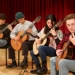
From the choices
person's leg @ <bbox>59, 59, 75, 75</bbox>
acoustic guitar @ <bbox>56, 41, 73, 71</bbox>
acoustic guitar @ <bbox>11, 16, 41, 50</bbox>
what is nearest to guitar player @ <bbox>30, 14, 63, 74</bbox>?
acoustic guitar @ <bbox>11, 16, 41, 50</bbox>

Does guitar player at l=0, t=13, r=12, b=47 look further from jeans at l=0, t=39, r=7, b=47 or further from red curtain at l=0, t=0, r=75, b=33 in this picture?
red curtain at l=0, t=0, r=75, b=33

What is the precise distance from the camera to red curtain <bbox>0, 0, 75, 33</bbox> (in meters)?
5.12

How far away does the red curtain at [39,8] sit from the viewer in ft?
16.8

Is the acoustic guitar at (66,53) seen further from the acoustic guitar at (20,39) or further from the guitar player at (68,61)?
the acoustic guitar at (20,39)

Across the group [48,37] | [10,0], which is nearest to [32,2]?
[10,0]

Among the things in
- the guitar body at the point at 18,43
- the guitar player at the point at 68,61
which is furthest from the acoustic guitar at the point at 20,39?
the guitar player at the point at 68,61

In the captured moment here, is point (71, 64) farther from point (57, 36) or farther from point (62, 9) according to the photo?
point (62, 9)

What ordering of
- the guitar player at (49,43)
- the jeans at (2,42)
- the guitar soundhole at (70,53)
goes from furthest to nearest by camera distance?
the jeans at (2,42), the guitar player at (49,43), the guitar soundhole at (70,53)

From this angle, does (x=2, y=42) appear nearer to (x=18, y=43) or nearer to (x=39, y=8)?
(x=18, y=43)

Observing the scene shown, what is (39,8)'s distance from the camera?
6066 millimetres

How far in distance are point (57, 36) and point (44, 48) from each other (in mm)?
313

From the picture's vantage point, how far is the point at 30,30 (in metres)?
4.11

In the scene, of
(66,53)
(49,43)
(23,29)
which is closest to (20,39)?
(23,29)

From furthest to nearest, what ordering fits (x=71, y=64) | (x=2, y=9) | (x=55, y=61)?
(x=2, y=9), (x=55, y=61), (x=71, y=64)
